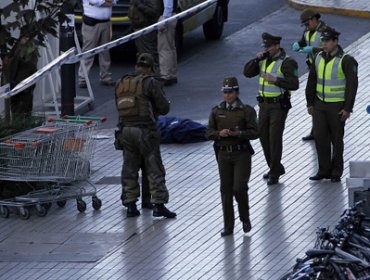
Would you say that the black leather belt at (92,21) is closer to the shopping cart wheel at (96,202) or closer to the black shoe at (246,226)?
the shopping cart wheel at (96,202)

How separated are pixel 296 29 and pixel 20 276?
14.1 m

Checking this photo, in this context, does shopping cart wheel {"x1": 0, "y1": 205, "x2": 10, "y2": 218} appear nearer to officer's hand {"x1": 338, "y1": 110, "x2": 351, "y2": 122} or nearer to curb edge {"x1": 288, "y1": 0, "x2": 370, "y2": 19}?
officer's hand {"x1": 338, "y1": 110, "x2": 351, "y2": 122}

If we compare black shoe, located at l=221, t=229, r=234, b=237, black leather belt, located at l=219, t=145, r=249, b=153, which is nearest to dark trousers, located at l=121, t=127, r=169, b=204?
black shoe, located at l=221, t=229, r=234, b=237

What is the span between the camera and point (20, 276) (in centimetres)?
1295

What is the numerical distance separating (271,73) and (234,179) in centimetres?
246

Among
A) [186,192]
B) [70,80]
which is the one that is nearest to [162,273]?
[186,192]

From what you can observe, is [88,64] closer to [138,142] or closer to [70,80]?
[70,80]

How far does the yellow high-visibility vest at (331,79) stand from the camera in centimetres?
1555

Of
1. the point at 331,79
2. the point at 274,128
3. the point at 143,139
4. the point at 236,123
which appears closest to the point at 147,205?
the point at 143,139

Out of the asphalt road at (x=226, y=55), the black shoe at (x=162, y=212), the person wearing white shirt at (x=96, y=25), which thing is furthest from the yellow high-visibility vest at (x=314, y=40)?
the person wearing white shirt at (x=96, y=25)

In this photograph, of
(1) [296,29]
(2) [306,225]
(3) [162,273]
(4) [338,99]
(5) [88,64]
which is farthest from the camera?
(1) [296,29]

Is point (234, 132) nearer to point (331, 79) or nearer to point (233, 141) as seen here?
point (233, 141)

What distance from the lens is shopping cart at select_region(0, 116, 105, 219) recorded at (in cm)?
1493

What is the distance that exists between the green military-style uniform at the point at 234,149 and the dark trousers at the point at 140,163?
1.14 m
